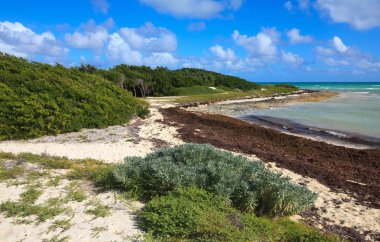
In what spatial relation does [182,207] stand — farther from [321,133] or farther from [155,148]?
[321,133]

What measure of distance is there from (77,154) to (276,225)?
7185 millimetres

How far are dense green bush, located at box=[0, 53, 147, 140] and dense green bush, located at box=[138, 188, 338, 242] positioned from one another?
944 cm

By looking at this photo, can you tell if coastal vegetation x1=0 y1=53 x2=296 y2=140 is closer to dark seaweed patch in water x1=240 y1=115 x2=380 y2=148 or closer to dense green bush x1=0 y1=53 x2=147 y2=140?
dense green bush x1=0 y1=53 x2=147 y2=140

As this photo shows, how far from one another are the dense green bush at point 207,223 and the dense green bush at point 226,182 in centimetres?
35

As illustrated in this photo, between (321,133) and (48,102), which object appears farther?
(321,133)

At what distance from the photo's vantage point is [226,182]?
21.1 feet

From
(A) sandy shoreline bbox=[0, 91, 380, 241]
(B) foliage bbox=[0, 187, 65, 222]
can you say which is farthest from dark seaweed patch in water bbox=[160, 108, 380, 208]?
(B) foliage bbox=[0, 187, 65, 222]

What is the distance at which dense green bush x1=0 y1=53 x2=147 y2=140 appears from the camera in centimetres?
1334

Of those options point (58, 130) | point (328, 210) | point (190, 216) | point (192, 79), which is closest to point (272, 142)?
point (328, 210)

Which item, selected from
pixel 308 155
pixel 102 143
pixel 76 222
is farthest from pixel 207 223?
pixel 308 155

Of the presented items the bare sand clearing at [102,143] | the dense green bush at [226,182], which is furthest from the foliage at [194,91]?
the dense green bush at [226,182]

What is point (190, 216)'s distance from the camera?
5098 mm

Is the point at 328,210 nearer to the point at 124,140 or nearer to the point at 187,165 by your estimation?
the point at 187,165

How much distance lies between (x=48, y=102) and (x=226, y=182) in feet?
34.2
